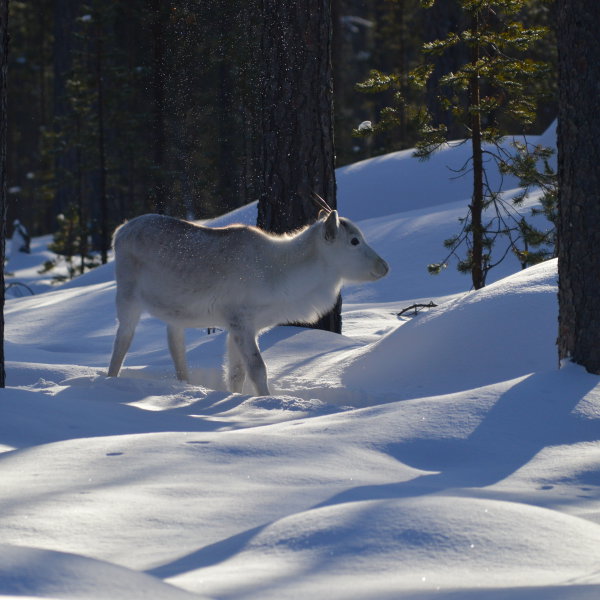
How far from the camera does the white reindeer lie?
26.3 ft

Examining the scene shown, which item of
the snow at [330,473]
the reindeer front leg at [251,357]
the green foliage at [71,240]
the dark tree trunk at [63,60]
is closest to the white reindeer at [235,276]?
the reindeer front leg at [251,357]

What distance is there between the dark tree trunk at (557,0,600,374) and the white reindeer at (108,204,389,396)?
231cm

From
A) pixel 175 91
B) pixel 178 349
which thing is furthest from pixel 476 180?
pixel 175 91

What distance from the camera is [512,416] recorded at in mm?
5660

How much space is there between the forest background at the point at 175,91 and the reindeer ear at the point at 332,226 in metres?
3.17

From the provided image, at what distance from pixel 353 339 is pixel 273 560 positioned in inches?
265

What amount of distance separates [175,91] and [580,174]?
16.9 m

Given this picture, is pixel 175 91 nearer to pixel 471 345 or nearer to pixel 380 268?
pixel 380 268

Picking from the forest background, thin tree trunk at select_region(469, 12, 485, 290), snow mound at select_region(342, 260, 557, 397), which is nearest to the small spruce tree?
thin tree trunk at select_region(469, 12, 485, 290)

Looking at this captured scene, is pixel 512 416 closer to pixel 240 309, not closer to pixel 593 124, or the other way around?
pixel 593 124

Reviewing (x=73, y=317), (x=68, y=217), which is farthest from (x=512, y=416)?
(x=68, y=217)

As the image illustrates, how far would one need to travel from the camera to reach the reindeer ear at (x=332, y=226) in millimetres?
8086

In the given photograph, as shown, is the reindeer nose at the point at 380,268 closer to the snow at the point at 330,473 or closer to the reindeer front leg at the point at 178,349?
the snow at the point at 330,473

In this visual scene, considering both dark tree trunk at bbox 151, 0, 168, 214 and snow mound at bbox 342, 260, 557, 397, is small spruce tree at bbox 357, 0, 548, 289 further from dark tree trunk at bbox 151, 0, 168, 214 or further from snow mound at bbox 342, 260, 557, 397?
dark tree trunk at bbox 151, 0, 168, 214
